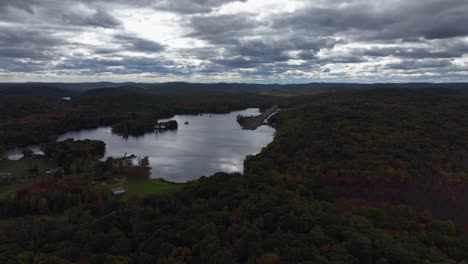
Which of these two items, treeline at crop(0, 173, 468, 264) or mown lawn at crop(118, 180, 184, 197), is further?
mown lawn at crop(118, 180, 184, 197)

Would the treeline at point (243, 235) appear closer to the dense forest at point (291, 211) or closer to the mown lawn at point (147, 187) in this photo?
the dense forest at point (291, 211)

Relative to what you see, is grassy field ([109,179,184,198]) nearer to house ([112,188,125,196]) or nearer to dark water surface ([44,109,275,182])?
house ([112,188,125,196])

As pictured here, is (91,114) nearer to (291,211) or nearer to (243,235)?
(291,211)

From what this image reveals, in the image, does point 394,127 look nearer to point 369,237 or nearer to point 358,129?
point 358,129

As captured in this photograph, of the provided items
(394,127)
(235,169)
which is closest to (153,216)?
(235,169)

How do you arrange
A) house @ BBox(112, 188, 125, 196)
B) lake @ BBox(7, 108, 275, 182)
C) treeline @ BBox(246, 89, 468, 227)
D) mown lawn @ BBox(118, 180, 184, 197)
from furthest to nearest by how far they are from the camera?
lake @ BBox(7, 108, 275, 182) → mown lawn @ BBox(118, 180, 184, 197) → house @ BBox(112, 188, 125, 196) → treeline @ BBox(246, 89, 468, 227)

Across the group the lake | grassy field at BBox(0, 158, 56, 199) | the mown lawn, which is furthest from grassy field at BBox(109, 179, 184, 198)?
grassy field at BBox(0, 158, 56, 199)
